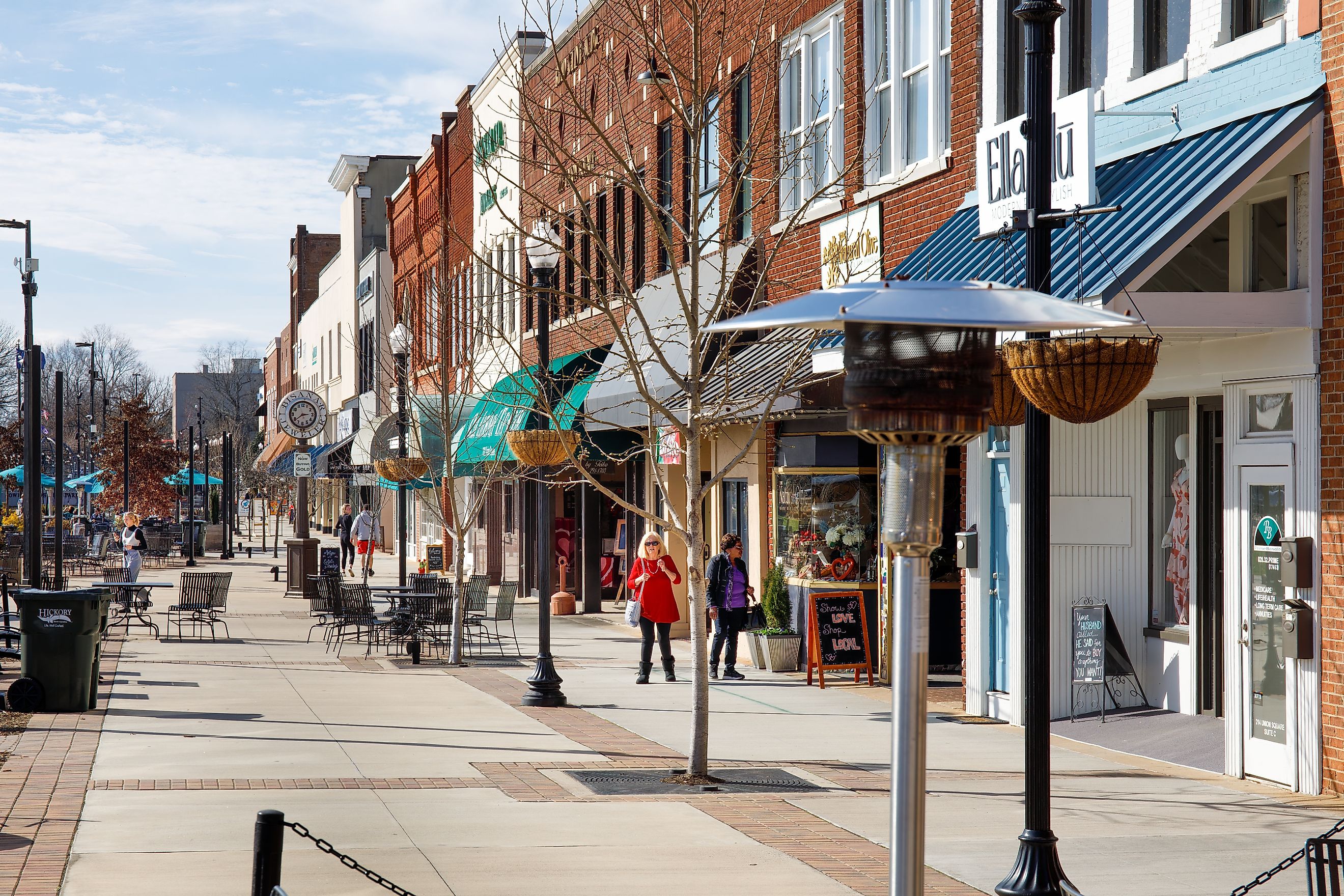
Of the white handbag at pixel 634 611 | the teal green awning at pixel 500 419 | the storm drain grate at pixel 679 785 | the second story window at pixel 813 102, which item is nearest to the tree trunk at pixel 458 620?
the white handbag at pixel 634 611

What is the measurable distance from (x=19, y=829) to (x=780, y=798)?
→ 4795 millimetres

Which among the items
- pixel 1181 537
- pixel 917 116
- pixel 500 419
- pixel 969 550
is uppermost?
pixel 917 116

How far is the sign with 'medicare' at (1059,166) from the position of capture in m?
8.39

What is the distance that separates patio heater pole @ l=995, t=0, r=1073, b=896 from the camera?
23.5ft

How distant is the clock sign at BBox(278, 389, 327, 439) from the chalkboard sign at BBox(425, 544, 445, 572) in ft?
20.1

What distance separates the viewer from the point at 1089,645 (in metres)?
13.6

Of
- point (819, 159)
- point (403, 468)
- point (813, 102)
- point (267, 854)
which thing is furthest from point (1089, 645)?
point (403, 468)

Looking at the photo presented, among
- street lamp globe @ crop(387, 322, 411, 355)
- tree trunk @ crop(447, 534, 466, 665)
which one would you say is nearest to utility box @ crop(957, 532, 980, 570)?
tree trunk @ crop(447, 534, 466, 665)

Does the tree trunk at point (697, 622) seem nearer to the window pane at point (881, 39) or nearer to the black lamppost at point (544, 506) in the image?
the black lamppost at point (544, 506)

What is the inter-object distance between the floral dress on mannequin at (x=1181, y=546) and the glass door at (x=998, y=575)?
147cm

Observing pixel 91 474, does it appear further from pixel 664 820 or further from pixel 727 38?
pixel 664 820

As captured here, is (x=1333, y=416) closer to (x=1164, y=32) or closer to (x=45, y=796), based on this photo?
(x=1164, y=32)

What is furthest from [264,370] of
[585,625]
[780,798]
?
[780,798]

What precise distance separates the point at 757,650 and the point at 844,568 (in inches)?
65.5
